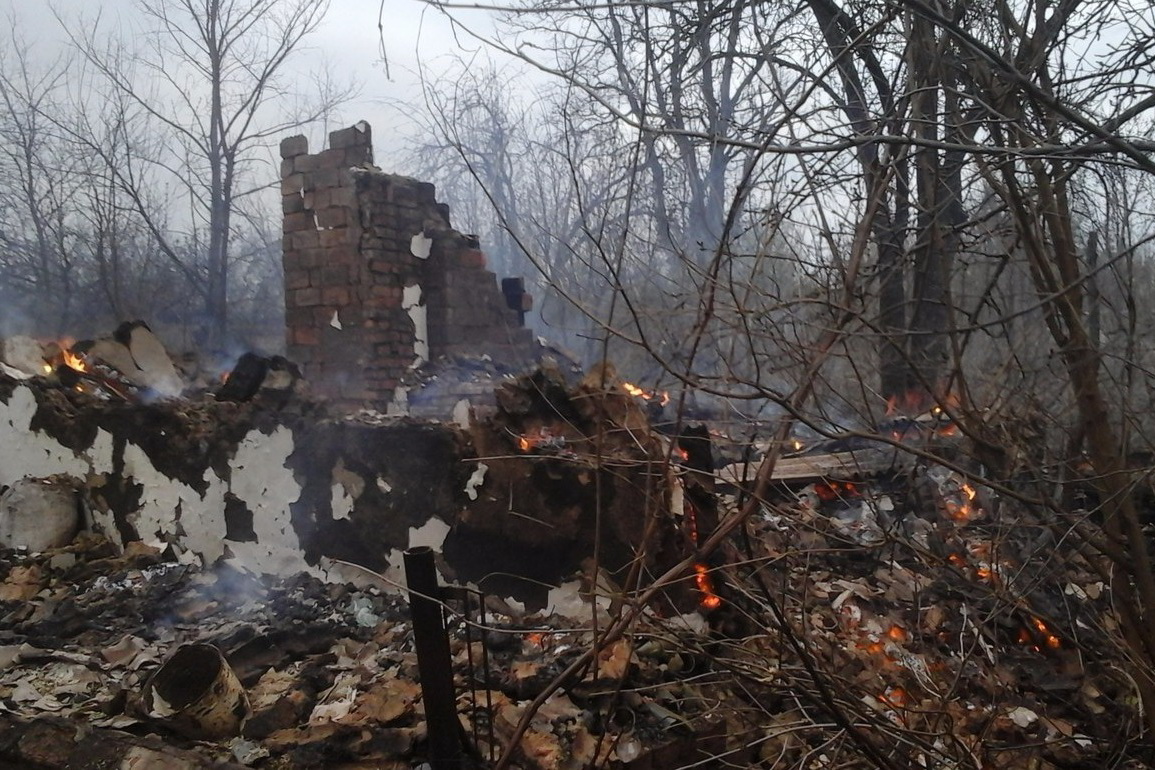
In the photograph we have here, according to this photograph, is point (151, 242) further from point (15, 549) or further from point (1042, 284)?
point (1042, 284)

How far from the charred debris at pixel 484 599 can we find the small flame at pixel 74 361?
45 millimetres

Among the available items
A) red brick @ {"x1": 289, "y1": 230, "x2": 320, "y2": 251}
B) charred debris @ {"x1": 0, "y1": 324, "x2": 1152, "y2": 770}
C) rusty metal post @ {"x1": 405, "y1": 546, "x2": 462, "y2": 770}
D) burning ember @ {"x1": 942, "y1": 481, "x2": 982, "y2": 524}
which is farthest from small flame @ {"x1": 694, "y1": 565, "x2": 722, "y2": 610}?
red brick @ {"x1": 289, "y1": 230, "x2": 320, "y2": 251}

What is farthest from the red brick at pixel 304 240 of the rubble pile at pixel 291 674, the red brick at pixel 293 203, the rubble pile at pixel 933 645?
the rubble pile at pixel 933 645

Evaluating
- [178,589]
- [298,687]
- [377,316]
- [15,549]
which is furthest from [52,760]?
[377,316]

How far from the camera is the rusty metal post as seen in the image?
243 centimetres

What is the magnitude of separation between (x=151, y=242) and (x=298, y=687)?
1325 centimetres

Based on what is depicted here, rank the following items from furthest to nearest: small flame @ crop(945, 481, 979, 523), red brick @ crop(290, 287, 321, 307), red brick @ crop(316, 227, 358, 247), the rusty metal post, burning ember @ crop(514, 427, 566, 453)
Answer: red brick @ crop(290, 287, 321, 307)
red brick @ crop(316, 227, 358, 247)
small flame @ crop(945, 481, 979, 523)
burning ember @ crop(514, 427, 566, 453)
the rusty metal post

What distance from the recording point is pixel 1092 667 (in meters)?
3.36

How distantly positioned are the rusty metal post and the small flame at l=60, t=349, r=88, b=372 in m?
4.02

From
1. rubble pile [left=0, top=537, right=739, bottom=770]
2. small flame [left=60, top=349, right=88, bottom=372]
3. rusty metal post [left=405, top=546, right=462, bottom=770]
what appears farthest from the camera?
small flame [left=60, top=349, right=88, bottom=372]

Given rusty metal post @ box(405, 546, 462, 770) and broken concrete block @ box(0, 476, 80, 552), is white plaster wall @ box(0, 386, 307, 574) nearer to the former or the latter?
broken concrete block @ box(0, 476, 80, 552)

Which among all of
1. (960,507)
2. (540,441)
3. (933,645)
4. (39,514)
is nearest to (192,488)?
(39,514)

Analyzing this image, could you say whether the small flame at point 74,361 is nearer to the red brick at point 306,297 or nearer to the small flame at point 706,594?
the red brick at point 306,297

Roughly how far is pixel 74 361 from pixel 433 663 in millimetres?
4337
